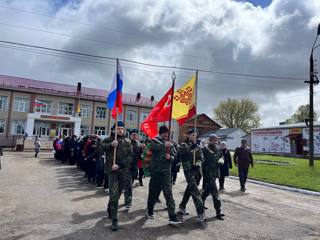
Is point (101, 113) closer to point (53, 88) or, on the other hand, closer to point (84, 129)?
point (84, 129)

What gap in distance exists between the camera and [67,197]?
741 cm

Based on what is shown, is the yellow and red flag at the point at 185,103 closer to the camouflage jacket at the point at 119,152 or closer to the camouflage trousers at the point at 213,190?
the camouflage trousers at the point at 213,190

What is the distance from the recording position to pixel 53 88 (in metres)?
46.5

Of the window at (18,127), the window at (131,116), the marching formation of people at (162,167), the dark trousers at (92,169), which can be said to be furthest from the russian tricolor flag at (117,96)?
the window at (131,116)

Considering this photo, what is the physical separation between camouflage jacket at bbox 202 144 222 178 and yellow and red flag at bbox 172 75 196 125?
1.36 metres

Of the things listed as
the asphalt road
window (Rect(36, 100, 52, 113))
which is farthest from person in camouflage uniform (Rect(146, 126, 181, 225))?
window (Rect(36, 100, 52, 113))

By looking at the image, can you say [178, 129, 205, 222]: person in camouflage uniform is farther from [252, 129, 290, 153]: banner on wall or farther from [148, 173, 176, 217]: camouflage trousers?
[252, 129, 290, 153]: banner on wall

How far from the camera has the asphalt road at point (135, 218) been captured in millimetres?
4634

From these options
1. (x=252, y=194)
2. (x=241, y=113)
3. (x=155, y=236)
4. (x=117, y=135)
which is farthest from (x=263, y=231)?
(x=241, y=113)

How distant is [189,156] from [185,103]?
2.33m

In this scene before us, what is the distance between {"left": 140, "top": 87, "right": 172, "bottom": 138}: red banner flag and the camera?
21.9 feet

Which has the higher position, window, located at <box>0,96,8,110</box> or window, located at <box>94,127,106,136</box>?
window, located at <box>0,96,8,110</box>

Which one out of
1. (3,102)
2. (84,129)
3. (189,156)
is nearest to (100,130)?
(84,129)

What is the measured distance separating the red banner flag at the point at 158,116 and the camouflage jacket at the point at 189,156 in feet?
3.47
